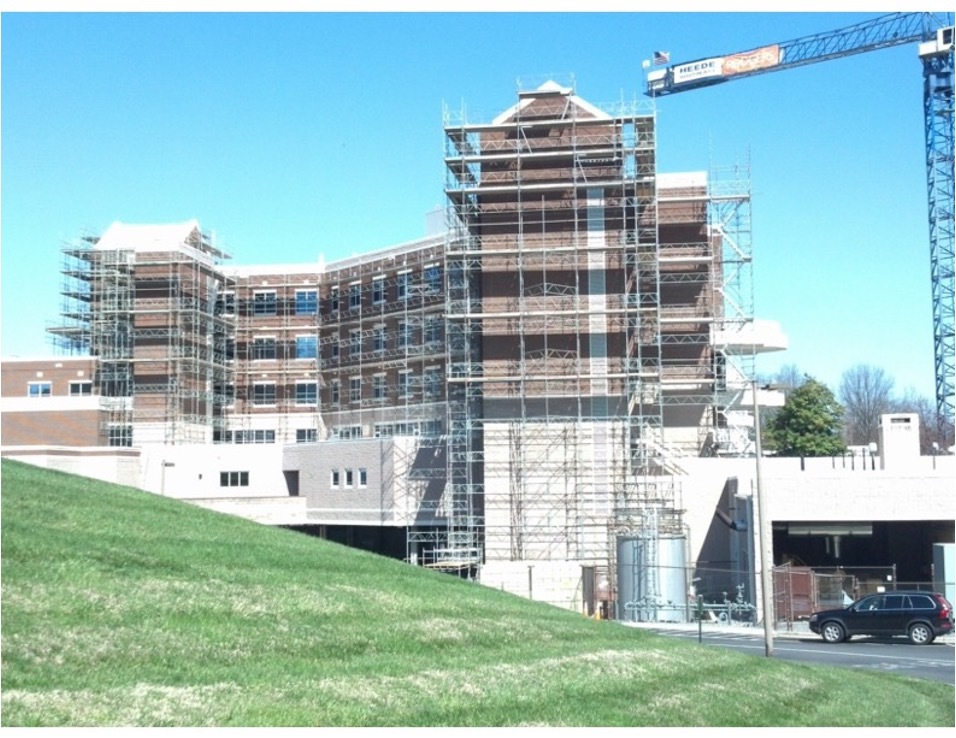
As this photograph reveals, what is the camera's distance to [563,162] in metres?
Result: 46.8

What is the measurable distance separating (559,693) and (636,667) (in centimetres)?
267

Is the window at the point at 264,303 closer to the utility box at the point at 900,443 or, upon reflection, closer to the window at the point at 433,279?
the window at the point at 433,279

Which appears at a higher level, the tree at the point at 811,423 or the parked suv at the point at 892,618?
the tree at the point at 811,423

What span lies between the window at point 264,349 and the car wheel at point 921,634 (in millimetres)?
42258

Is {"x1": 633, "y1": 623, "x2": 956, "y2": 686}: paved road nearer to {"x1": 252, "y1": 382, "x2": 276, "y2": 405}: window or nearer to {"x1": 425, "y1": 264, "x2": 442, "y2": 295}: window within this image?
{"x1": 425, "y1": 264, "x2": 442, "y2": 295}: window

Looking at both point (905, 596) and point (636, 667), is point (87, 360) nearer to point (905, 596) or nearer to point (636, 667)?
point (905, 596)

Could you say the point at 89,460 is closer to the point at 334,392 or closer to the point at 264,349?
the point at 264,349

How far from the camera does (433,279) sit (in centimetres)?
5703

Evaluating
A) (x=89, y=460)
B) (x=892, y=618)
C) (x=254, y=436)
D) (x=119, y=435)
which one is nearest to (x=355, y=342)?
(x=254, y=436)

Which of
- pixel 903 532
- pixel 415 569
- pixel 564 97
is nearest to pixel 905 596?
pixel 903 532

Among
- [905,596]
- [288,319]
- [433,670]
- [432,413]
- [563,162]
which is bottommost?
[905,596]

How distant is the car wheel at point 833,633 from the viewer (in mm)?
31609

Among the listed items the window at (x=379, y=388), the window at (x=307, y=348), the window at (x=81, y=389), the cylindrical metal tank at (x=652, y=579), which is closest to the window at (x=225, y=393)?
the window at (x=307, y=348)

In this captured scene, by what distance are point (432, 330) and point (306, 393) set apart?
11283 millimetres
